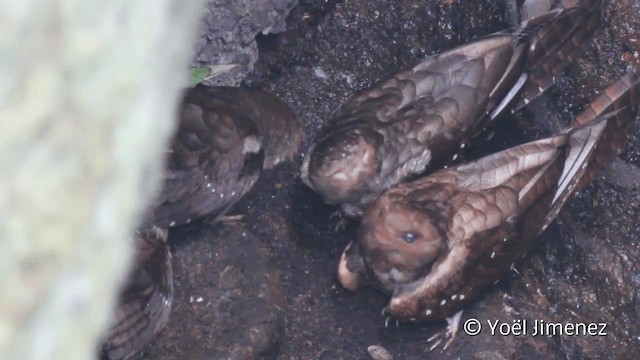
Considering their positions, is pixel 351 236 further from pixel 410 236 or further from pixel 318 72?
pixel 318 72

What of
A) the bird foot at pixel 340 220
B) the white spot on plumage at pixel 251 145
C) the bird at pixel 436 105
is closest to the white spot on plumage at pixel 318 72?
the bird at pixel 436 105

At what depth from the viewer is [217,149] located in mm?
4320

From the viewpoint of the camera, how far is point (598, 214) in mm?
4574

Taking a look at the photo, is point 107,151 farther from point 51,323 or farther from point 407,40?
point 407,40

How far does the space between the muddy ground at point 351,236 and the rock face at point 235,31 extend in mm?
131

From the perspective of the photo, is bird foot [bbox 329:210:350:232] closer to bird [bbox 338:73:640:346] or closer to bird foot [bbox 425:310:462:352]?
bird [bbox 338:73:640:346]

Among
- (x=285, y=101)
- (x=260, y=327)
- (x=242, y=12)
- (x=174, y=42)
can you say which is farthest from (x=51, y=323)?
(x=285, y=101)

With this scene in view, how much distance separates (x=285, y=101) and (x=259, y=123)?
0.26m

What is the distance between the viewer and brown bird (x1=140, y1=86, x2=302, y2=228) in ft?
13.7

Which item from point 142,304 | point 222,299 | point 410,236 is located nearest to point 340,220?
point 410,236

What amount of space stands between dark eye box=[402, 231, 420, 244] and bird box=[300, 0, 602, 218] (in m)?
0.41

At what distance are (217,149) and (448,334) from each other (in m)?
1.34

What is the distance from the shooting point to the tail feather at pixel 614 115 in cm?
439

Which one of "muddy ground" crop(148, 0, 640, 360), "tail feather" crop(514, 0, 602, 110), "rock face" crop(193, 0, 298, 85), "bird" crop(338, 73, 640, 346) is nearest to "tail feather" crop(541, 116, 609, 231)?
"bird" crop(338, 73, 640, 346)
